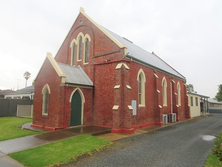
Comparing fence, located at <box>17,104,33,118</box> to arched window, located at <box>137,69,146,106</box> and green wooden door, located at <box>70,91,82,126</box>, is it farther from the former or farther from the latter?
arched window, located at <box>137,69,146,106</box>

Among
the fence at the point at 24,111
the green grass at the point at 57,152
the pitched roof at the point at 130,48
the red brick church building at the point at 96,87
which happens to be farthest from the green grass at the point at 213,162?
the fence at the point at 24,111

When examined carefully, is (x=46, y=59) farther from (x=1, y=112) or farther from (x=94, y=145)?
(x=1, y=112)

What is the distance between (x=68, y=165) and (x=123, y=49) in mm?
9340

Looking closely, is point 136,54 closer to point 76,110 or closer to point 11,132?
point 76,110

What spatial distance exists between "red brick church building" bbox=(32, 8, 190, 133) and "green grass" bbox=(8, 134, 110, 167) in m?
3.62

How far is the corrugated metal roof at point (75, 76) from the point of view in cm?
1317

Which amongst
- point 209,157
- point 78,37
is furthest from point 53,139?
point 78,37

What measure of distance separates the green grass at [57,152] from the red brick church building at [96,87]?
11.9 feet

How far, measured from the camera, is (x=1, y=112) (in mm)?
20953

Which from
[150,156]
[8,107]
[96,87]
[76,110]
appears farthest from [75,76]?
[8,107]

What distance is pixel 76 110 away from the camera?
13.0 m

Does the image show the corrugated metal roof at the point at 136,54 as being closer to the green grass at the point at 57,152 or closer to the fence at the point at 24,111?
the green grass at the point at 57,152

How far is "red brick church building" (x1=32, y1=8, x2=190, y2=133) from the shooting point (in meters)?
11.8

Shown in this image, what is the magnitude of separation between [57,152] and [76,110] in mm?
6389
